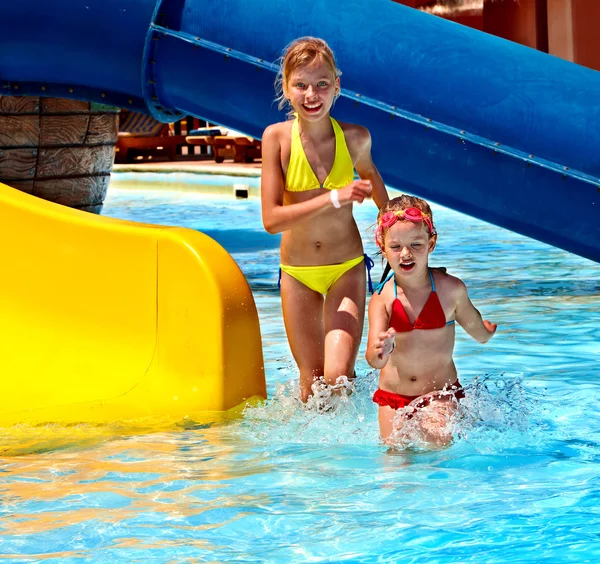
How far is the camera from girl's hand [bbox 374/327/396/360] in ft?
10.4

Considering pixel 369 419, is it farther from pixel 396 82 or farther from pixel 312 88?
pixel 396 82

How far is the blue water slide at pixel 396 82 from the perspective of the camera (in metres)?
5.36

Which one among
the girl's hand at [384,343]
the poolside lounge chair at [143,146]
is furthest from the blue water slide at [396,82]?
the poolside lounge chair at [143,146]

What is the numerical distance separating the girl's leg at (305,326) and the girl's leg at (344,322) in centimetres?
6

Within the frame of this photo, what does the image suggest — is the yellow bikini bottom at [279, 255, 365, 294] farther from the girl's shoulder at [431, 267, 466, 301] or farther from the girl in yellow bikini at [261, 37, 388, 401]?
the girl's shoulder at [431, 267, 466, 301]

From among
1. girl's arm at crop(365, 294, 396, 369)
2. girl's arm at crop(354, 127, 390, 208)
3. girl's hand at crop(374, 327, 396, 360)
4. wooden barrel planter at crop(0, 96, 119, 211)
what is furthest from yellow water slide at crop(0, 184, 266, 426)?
wooden barrel planter at crop(0, 96, 119, 211)

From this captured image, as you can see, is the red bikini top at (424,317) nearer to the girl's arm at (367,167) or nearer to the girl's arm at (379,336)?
the girl's arm at (379,336)

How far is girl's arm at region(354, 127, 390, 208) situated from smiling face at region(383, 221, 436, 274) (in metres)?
0.46

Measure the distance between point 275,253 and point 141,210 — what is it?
488 centimetres

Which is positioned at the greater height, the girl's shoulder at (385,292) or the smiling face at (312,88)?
the smiling face at (312,88)

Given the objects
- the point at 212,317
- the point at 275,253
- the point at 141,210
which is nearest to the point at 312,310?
the point at 212,317

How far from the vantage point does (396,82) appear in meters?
5.46

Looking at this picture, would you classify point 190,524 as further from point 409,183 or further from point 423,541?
point 409,183

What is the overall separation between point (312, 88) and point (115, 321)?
1.20 meters
